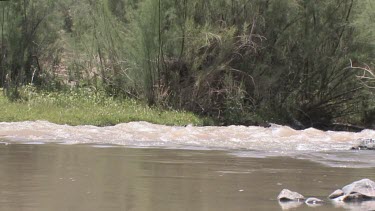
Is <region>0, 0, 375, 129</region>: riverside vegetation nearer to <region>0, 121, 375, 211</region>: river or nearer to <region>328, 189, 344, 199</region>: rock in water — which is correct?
<region>0, 121, 375, 211</region>: river

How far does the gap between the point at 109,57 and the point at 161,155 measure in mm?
10207

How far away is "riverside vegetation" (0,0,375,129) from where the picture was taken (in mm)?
20109

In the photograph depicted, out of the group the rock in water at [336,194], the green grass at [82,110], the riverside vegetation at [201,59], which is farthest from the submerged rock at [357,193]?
the riverside vegetation at [201,59]

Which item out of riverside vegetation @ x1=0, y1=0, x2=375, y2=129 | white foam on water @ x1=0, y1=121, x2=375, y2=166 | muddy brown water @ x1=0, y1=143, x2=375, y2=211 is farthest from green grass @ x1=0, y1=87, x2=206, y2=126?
muddy brown water @ x1=0, y1=143, x2=375, y2=211

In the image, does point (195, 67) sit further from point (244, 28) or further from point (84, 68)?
point (84, 68)

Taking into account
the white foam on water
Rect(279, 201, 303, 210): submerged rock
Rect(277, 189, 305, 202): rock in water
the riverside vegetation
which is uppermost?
the riverside vegetation

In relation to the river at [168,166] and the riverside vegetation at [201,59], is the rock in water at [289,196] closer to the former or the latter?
the river at [168,166]

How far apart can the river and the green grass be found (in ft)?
3.21

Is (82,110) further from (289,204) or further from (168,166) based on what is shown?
(289,204)

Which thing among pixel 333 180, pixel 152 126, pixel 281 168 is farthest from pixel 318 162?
pixel 152 126

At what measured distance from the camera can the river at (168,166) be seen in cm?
759

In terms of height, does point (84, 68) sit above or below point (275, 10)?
below

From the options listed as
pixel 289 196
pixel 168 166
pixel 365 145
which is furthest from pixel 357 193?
pixel 365 145

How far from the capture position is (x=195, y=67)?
2017 cm
